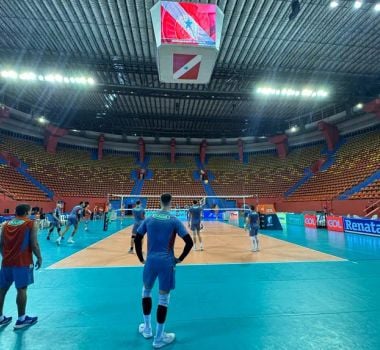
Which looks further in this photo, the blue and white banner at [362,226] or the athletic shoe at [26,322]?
the blue and white banner at [362,226]

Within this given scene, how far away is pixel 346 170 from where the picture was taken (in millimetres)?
27219

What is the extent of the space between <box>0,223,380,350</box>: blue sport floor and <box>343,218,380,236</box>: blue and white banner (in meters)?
8.10

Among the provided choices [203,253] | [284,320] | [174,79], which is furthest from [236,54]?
[284,320]

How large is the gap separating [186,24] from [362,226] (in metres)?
14.3

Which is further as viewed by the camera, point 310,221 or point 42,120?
point 42,120

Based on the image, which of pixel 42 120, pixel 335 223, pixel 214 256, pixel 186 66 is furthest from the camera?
pixel 42 120

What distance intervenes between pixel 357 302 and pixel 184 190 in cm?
3094

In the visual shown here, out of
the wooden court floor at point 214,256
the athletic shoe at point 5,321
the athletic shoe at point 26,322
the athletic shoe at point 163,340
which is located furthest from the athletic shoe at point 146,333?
the wooden court floor at point 214,256

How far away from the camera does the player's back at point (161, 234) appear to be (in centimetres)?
336

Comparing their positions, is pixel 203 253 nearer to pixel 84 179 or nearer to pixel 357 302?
pixel 357 302

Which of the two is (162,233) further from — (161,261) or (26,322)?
(26,322)

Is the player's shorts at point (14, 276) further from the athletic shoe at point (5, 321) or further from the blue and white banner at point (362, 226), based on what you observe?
the blue and white banner at point (362, 226)

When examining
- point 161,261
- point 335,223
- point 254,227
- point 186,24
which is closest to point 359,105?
point 335,223

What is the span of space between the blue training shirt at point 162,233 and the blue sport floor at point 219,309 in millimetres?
1178
